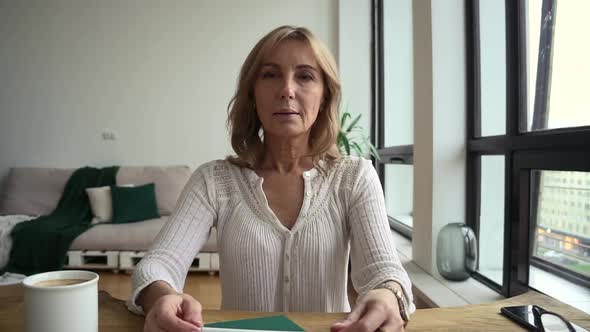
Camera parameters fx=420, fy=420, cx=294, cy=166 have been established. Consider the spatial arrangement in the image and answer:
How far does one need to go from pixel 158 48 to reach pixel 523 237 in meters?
4.27

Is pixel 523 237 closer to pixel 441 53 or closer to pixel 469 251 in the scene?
pixel 469 251

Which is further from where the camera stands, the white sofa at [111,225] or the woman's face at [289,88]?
the white sofa at [111,225]

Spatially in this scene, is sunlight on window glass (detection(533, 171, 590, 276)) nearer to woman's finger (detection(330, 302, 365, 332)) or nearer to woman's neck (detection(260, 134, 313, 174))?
woman's neck (detection(260, 134, 313, 174))

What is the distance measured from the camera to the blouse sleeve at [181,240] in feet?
2.75

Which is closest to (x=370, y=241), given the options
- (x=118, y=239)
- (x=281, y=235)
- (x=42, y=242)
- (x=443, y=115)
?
(x=281, y=235)

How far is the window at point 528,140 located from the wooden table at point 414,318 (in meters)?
0.74

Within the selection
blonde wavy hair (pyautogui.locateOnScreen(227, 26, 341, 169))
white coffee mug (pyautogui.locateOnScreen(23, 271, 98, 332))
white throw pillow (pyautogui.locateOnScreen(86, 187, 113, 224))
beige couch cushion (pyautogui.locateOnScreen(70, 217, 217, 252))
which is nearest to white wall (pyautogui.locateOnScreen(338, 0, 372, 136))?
beige couch cushion (pyautogui.locateOnScreen(70, 217, 217, 252))

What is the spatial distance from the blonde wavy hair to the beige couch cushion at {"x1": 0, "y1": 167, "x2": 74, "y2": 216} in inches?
156

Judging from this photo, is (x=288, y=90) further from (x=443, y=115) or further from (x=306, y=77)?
(x=443, y=115)

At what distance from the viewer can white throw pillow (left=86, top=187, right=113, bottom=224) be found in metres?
4.07

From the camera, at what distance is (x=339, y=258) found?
1.06m

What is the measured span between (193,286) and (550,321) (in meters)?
3.09

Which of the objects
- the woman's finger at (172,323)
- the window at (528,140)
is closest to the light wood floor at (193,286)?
the window at (528,140)

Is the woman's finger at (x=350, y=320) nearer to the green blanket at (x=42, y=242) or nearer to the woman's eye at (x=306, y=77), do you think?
the woman's eye at (x=306, y=77)
